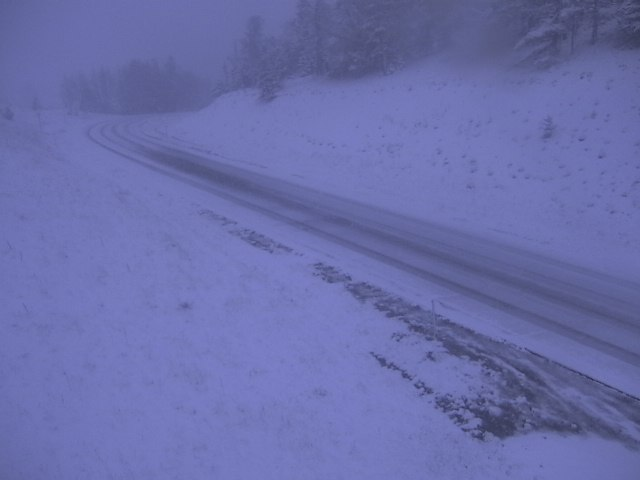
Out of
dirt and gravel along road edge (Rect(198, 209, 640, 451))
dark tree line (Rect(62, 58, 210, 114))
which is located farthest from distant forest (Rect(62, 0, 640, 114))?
dark tree line (Rect(62, 58, 210, 114))

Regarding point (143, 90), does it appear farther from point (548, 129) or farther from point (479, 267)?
point (479, 267)

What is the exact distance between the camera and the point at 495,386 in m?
7.79

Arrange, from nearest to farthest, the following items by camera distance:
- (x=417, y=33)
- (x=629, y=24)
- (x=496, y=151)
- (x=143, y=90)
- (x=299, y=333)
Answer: (x=299, y=333) → (x=496, y=151) → (x=629, y=24) → (x=417, y=33) → (x=143, y=90)

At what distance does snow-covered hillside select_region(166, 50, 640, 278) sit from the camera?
14.9 metres

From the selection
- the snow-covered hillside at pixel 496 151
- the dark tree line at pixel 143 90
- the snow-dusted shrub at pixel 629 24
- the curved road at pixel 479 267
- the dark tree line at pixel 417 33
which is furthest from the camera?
the dark tree line at pixel 143 90

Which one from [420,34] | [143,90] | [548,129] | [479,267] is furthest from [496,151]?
[143,90]

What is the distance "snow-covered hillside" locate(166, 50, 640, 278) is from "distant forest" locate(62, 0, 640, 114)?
6.13ft

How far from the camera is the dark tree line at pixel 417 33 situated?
23719 millimetres

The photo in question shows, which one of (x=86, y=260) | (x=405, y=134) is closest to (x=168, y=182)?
(x=86, y=260)

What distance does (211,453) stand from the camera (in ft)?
22.4

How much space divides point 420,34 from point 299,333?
3399 centimetres

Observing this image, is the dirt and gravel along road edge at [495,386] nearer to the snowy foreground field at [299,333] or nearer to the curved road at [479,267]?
the snowy foreground field at [299,333]

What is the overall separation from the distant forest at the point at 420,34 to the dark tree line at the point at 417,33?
0.05m

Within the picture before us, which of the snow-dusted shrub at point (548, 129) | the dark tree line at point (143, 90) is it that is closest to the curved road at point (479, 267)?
the snow-dusted shrub at point (548, 129)
